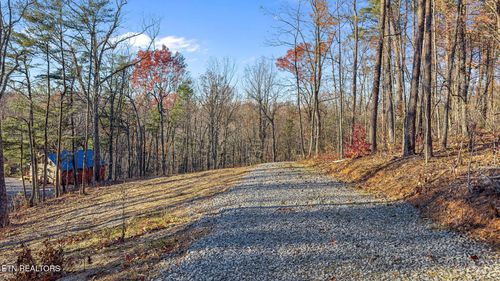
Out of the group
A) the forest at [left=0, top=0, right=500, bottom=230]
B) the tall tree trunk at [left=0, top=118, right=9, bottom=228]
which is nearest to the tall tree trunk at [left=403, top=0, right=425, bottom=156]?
the forest at [left=0, top=0, right=500, bottom=230]

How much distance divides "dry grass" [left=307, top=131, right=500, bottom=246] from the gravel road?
1.35 feet

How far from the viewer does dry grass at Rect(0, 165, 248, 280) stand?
17.4 ft

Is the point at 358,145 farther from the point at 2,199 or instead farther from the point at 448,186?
the point at 2,199

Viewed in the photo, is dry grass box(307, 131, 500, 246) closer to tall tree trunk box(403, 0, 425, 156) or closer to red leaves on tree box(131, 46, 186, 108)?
tall tree trunk box(403, 0, 425, 156)

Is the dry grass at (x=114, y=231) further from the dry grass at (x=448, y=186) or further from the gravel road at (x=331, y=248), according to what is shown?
the dry grass at (x=448, y=186)

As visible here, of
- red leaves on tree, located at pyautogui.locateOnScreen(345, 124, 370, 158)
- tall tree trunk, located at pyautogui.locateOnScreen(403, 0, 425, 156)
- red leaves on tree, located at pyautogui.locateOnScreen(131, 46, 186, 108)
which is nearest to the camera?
tall tree trunk, located at pyautogui.locateOnScreen(403, 0, 425, 156)

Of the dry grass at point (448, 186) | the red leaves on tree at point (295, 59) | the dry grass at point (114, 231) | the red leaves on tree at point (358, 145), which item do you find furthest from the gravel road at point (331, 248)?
the red leaves on tree at point (295, 59)

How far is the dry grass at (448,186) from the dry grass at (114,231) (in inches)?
182

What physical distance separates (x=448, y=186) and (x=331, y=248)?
12.3 ft

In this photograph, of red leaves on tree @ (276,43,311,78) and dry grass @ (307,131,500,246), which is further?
red leaves on tree @ (276,43,311,78)

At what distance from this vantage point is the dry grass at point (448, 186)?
5.29 meters

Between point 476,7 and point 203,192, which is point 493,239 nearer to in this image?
point 203,192

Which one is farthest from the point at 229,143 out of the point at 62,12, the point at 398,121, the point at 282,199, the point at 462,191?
the point at 462,191

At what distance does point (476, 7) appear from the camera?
600 inches
